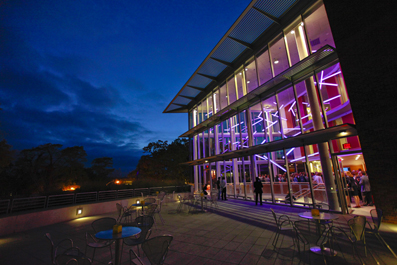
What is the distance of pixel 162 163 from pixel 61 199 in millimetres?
13014

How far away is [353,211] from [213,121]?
10274mm

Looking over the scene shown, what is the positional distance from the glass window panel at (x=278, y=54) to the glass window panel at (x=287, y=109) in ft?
6.08

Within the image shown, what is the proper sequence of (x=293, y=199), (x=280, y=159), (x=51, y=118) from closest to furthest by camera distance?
(x=293, y=199) < (x=280, y=159) < (x=51, y=118)

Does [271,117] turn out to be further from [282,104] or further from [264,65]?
[264,65]

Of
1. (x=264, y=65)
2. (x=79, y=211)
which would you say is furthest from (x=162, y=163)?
(x=264, y=65)

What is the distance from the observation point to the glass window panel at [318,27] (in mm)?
7787

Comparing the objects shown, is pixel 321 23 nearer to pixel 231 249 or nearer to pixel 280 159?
pixel 280 159

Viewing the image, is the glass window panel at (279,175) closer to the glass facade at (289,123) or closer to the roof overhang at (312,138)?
the glass facade at (289,123)

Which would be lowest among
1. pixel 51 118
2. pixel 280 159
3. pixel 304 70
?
pixel 280 159

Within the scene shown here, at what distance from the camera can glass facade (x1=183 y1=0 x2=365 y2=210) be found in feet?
24.8

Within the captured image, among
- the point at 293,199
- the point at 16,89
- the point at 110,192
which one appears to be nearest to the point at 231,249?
the point at 293,199

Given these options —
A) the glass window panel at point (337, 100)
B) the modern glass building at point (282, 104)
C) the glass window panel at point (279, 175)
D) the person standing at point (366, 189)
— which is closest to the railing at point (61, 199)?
the modern glass building at point (282, 104)

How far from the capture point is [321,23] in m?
8.02

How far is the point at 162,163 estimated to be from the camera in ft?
68.9
